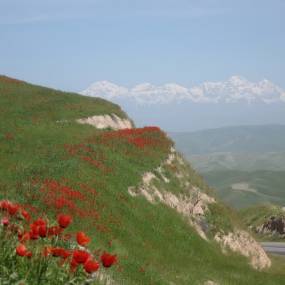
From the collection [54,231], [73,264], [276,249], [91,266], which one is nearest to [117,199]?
[54,231]

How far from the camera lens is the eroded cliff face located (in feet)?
119

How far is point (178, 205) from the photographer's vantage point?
37.3 m

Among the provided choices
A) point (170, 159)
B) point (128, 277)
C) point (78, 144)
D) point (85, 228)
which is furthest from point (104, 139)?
point (128, 277)

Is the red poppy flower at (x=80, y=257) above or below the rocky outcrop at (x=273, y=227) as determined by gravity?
above

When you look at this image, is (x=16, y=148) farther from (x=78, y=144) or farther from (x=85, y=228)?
(x=85, y=228)

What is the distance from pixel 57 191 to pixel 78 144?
11.3 meters

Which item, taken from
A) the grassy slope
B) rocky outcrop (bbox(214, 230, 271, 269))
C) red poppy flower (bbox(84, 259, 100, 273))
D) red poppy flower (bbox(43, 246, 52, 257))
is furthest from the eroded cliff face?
red poppy flower (bbox(84, 259, 100, 273))

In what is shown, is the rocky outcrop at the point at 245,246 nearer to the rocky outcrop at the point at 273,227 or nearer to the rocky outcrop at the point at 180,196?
the rocky outcrop at the point at 180,196

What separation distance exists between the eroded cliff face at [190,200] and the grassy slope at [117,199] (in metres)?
0.89

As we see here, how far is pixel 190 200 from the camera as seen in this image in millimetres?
39188

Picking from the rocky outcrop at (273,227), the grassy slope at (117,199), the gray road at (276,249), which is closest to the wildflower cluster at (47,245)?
the grassy slope at (117,199)

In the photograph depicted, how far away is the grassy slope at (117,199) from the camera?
81.2 ft

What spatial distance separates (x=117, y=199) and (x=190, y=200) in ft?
32.1

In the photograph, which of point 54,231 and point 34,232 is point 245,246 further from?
point 34,232
